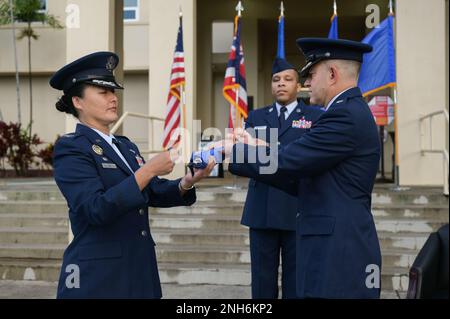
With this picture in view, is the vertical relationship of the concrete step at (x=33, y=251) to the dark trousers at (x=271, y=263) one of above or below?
below

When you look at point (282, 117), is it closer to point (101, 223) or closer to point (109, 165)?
point (109, 165)

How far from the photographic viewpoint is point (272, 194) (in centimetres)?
382

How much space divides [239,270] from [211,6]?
6937 millimetres

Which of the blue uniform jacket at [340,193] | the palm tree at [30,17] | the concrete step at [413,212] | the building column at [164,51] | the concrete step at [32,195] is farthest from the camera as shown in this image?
the palm tree at [30,17]

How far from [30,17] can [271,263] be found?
11.1 meters

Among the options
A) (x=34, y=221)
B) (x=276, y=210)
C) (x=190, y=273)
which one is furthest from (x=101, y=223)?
(x=34, y=221)

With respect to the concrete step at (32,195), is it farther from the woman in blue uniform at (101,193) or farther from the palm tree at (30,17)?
the palm tree at (30,17)

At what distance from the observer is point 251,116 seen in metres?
4.09

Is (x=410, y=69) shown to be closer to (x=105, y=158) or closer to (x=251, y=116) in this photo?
(x=251, y=116)

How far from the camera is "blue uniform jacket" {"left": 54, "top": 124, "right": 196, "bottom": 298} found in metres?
2.15

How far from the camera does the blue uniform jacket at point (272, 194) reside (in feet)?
12.3

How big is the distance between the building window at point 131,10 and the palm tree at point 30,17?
5.59 feet

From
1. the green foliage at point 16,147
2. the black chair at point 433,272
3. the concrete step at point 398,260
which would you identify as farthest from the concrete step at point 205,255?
the green foliage at point 16,147

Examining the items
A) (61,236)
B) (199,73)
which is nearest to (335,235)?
(61,236)
